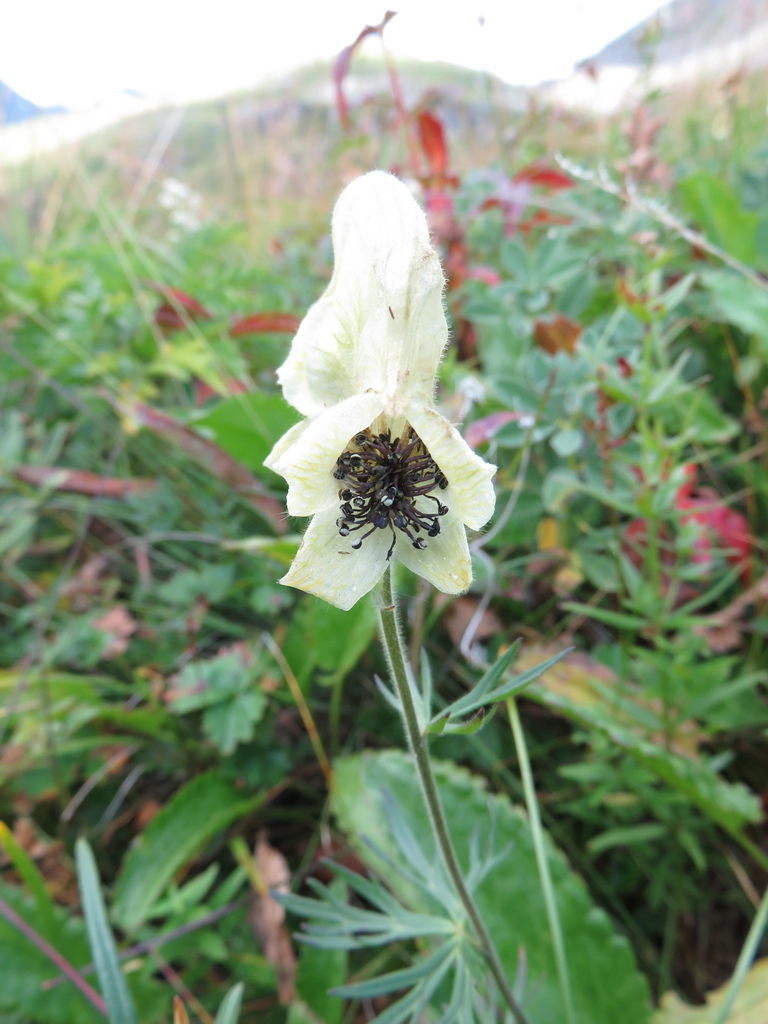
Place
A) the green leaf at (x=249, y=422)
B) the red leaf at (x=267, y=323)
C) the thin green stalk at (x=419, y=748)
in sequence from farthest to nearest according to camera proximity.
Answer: the red leaf at (x=267, y=323)
the green leaf at (x=249, y=422)
the thin green stalk at (x=419, y=748)

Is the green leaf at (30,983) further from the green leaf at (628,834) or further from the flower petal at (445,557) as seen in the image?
the flower petal at (445,557)

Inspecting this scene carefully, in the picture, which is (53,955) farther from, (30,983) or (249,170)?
(249,170)

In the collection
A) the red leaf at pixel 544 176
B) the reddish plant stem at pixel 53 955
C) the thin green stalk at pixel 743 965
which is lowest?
the reddish plant stem at pixel 53 955

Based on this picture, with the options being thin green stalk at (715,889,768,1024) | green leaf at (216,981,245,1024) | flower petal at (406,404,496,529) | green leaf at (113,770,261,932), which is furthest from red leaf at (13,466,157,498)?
thin green stalk at (715,889,768,1024)

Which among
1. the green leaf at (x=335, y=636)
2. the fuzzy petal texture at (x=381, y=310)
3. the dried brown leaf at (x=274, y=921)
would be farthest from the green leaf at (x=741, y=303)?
the dried brown leaf at (x=274, y=921)

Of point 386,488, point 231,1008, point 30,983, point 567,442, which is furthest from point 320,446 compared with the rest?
point 30,983

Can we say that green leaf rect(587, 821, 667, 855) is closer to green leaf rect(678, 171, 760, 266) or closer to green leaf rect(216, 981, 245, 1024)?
green leaf rect(216, 981, 245, 1024)

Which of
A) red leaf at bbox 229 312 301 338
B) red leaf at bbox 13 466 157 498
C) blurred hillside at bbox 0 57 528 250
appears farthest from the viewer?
blurred hillside at bbox 0 57 528 250
